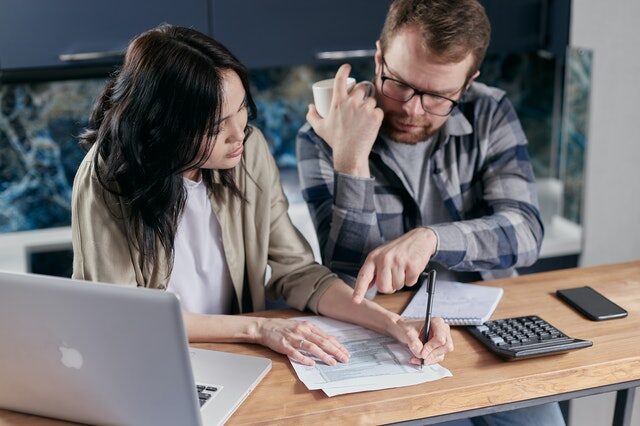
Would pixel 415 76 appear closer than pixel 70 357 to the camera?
No

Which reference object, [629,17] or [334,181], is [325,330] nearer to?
[334,181]

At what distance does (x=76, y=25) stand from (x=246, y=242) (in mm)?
997

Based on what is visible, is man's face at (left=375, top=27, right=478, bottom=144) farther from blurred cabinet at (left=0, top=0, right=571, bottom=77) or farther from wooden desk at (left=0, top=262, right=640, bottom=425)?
blurred cabinet at (left=0, top=0, right=571, bottom=77)

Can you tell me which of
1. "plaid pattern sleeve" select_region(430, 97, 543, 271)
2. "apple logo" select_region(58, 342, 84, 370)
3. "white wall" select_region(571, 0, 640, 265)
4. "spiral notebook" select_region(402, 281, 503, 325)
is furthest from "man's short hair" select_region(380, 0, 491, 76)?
"apple logo" select_region(58, 342, 84, 370)

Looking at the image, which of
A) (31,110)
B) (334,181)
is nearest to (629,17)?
(334,181)

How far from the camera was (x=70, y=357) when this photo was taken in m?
1.22

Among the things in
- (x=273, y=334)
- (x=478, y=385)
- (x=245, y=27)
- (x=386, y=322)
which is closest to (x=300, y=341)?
(x=273, y=334)

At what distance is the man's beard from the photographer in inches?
76.9

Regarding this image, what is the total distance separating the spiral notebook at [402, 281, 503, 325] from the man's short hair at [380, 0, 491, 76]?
489 millimetres

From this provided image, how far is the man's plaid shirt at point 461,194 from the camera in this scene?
1.88 m

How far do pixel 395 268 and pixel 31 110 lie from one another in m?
1.68

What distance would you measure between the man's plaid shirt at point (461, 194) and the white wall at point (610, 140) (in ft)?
2.13

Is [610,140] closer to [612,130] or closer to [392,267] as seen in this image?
[612,130]

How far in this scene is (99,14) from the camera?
2398mm
